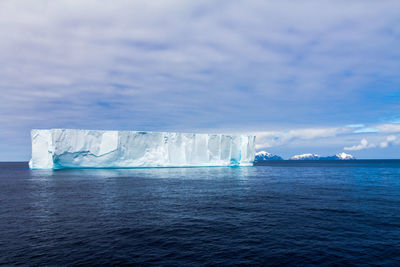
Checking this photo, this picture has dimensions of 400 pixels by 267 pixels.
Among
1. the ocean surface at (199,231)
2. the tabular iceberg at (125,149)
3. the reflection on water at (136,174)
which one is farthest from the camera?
the tabular iceberg at (125,149)

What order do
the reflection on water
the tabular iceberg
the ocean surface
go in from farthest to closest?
1. the tabular iceberg
2. the reflection on water
3. the ocean surface

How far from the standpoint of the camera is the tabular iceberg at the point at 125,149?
1356 inches

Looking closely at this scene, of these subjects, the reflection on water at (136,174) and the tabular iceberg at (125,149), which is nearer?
the reflection on water at (136,174)

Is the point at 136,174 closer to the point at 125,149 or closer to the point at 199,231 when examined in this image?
the point at 125,149

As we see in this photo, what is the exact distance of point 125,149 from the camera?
3650 centimetres

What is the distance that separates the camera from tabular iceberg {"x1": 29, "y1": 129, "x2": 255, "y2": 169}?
1356 inches

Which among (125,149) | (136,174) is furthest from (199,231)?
(125,149)

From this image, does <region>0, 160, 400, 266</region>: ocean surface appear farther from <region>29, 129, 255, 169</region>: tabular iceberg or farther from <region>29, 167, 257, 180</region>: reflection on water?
<region>29, 129, 255, 169</region>: tabular iceberg

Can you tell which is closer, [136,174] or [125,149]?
[136,174]

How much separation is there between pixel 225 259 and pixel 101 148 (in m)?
32.0

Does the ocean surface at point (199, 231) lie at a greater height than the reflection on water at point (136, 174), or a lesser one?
lesser

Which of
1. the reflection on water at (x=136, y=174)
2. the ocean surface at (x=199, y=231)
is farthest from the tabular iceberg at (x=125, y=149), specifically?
the ocean surface at (x=199, y=231)

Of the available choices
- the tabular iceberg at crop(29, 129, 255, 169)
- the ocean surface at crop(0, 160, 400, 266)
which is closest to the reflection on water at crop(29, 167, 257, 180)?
the tabular iceberg at crop(29, 129, 255, 169)

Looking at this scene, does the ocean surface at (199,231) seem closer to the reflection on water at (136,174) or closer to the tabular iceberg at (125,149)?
the reflection on water at (136,174)
